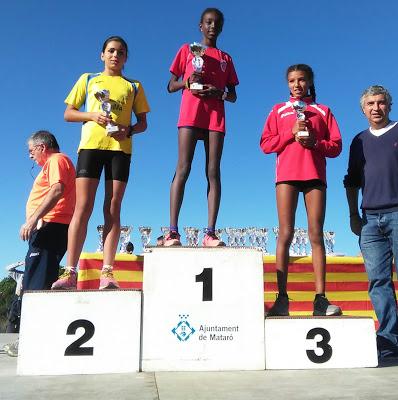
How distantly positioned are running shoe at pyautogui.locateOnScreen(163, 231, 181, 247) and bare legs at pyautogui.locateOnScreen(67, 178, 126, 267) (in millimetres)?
353

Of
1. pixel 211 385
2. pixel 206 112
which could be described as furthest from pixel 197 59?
pixel 211 385

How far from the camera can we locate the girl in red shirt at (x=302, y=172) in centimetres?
296

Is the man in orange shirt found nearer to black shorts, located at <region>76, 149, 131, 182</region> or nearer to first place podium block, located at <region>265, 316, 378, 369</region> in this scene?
black shorts, located at <region>76, 149, 131, 182</region>

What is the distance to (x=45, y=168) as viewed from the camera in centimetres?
348

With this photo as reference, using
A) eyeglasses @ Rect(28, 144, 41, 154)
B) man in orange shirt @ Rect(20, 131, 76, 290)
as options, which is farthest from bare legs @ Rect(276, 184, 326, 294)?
eyeglasses @ Rect(28, 144, 41, 154)

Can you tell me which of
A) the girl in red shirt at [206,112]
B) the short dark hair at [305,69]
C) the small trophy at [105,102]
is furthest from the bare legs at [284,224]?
the small trophy at [105,102]

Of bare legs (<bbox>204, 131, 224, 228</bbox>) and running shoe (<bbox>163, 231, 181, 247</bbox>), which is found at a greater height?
bare legs (<bbox>204, 131, 224, 228</bbox>)

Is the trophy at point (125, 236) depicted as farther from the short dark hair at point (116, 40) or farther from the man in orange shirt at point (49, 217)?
the short dark hair at point (116, 40)

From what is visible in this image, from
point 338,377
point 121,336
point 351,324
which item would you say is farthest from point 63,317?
point 351,324

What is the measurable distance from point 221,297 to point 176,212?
32.4 inches

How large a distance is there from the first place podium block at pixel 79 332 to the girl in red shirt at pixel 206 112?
0.72 m

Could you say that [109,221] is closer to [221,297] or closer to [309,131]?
[221,297]

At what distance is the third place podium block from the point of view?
248cm

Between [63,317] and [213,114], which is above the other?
[213,114]
